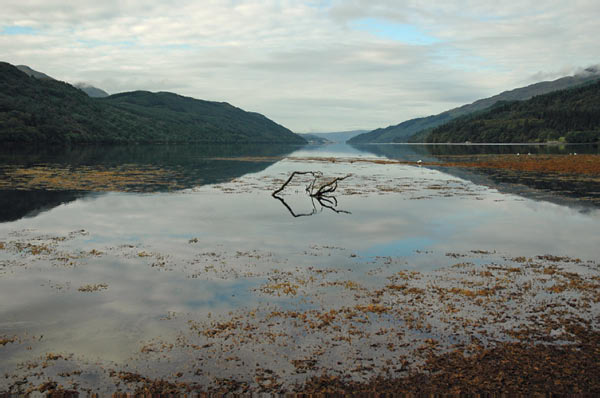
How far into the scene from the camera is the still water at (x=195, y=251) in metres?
12.3

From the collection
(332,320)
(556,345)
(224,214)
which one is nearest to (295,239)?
(224,214)

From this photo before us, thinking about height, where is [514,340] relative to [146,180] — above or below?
below

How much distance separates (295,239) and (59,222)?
16571 mm

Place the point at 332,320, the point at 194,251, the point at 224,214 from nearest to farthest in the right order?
1. the point at 332,320
2. the point at 194,251
3. the point at 224,214

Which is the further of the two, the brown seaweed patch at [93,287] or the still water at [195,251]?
the brown seaweed patch at [93,287]

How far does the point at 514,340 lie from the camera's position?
12.0 m

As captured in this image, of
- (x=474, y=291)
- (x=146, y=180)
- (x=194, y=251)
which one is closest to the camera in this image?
(x=474, y=291)

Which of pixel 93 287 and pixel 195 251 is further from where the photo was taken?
pixel 195 251

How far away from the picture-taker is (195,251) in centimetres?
2227

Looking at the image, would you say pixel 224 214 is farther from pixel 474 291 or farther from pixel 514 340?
pixel 514 340

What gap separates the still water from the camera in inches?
485

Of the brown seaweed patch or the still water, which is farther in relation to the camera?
the brown seaweed patch

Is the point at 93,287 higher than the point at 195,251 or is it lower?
lower

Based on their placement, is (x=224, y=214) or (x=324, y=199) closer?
(x=224, y=214)
